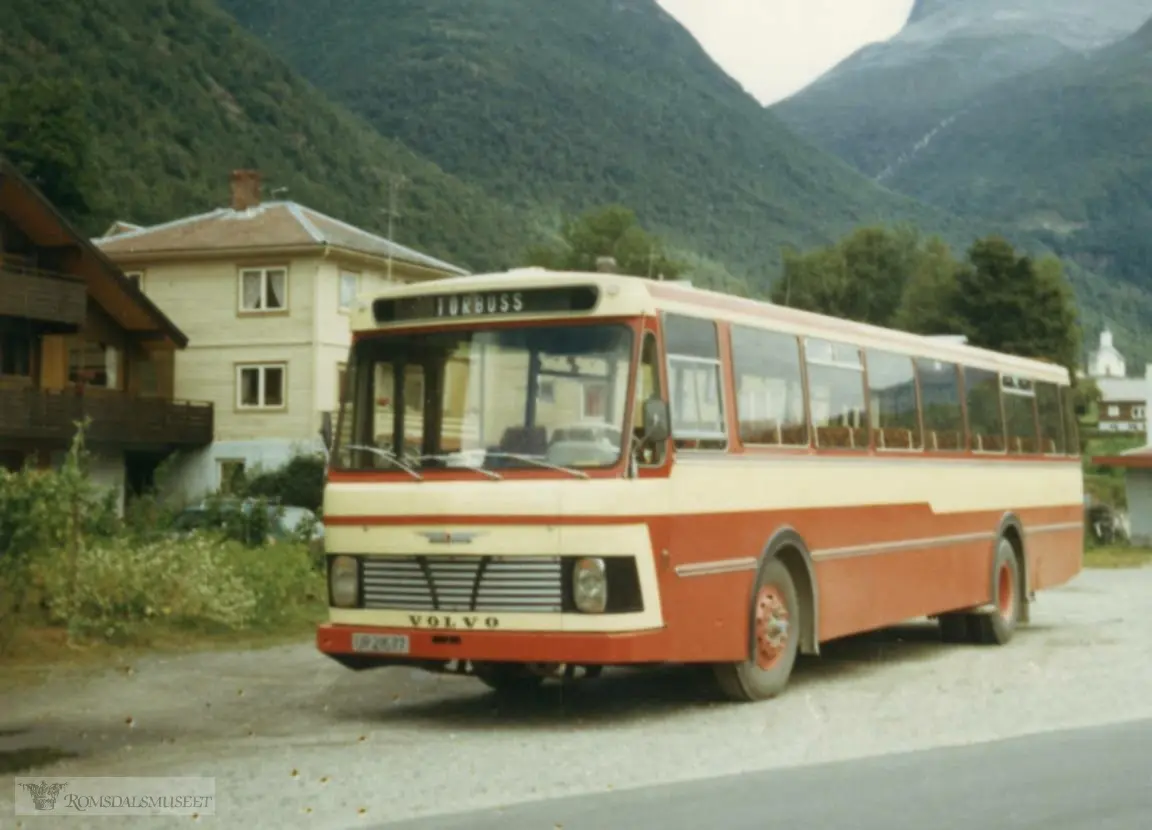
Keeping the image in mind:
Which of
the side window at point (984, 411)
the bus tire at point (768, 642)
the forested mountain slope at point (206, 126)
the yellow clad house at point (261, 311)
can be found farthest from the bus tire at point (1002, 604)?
the forested mountain slope at point (206, 126)

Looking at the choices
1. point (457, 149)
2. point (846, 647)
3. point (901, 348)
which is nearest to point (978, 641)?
point (846, 647)

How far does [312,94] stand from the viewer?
439ft

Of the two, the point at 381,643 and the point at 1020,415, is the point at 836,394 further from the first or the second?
the point at 1020,415

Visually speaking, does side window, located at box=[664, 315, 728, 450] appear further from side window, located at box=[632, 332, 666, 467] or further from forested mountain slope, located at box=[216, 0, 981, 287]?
forested mountain slope, located at box=[216, 0, 981, 287]

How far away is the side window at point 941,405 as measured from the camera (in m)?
16.7

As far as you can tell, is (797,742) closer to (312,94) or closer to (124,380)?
(124,380)

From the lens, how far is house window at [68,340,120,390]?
55250 millimetres

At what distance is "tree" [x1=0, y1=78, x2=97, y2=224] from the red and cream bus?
6783 centimetres

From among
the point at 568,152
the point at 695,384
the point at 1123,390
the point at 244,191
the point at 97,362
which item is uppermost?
the point at 568,152

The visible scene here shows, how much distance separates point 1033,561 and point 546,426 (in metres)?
9.63

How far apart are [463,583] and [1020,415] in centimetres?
973

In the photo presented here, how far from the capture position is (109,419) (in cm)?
5322

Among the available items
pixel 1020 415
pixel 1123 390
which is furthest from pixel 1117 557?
pixel 1123 390

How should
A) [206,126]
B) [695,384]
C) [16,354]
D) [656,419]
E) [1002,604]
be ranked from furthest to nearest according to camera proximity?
[206,126] < [16,354] < [1002,604] < [695,384] < [656,419]
